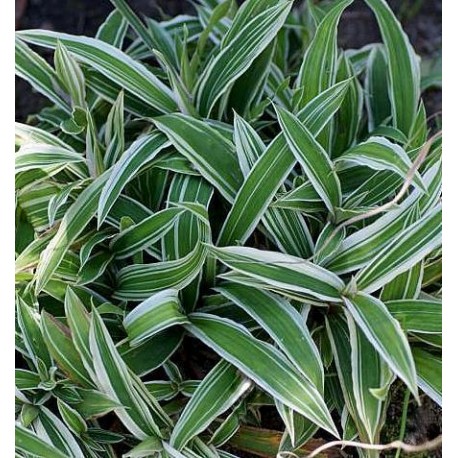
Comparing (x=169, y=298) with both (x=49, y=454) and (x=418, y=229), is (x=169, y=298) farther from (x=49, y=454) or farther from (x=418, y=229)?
(x=418, y=229)

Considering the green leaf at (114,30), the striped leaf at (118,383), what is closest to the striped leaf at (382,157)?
the striped leaf at (118,383)

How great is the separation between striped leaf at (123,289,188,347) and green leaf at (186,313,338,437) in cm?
5

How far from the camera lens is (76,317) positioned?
115 cm

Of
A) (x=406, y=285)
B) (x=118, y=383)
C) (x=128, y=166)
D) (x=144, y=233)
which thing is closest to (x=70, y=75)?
(x=128, y=166)

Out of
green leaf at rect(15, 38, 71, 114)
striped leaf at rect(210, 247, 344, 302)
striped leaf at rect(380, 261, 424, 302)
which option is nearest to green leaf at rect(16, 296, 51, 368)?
striped leaf at rect(210, 247, 344, 302)

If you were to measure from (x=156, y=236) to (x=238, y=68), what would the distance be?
1.14ft

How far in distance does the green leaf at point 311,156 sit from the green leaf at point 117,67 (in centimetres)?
26

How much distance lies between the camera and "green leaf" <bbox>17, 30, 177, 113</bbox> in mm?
1370

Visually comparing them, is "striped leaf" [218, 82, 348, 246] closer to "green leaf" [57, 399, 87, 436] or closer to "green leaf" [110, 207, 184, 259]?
"green leaf" [110, 207, 184, 259]

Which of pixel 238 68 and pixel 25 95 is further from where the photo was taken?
pixel 25 95

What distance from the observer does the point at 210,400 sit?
117cm

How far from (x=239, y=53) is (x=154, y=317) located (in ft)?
1.69
